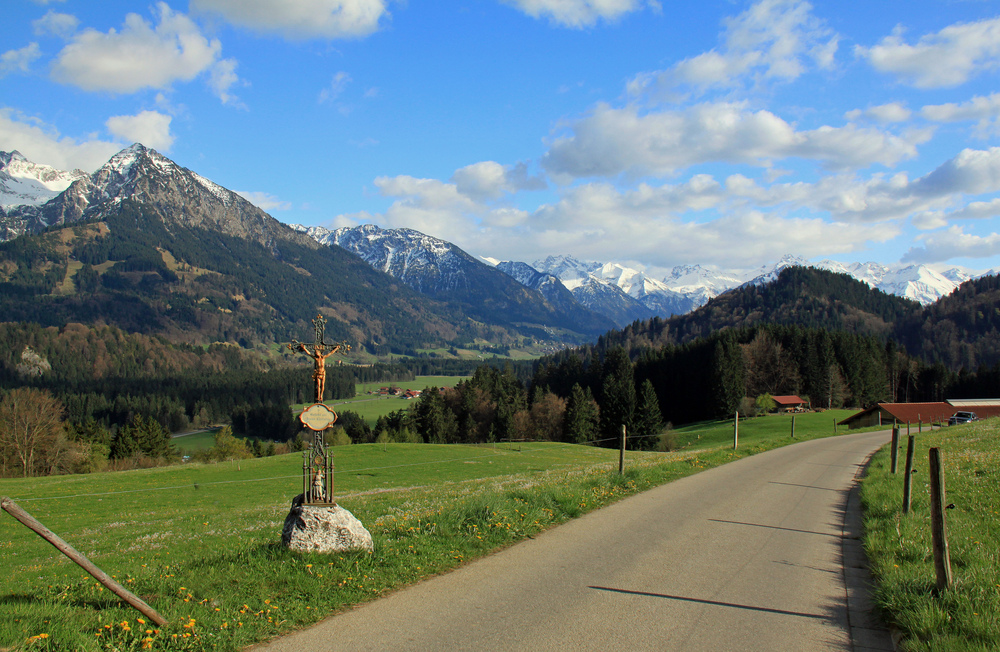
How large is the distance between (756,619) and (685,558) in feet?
9.38

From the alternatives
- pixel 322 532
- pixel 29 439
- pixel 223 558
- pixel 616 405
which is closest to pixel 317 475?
pixel 322 532

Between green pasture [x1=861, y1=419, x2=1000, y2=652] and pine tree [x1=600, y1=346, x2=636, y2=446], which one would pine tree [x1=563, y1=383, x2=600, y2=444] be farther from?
green pasture [x1=861, y1=419, x2=1000, y2=652]

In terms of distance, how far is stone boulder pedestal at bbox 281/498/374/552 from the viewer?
33.4ft

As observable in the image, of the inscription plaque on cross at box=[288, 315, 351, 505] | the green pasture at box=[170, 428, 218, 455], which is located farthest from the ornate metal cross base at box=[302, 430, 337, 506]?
the green pasture at box=[170, 428, 218, 455]

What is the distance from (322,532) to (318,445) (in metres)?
1.83

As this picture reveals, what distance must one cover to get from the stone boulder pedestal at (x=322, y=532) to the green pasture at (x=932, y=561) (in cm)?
821

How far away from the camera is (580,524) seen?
1351cm

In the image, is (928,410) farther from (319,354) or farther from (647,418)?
(319,354)

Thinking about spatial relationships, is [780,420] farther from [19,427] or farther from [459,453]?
[19,427]

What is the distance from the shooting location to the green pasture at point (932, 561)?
6.86 metres

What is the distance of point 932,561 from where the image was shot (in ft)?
31.6

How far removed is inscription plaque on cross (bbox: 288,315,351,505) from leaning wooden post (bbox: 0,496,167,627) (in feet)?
12.2

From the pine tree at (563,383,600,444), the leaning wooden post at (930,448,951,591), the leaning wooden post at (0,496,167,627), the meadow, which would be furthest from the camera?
the pine tree at (563,383,600,444)

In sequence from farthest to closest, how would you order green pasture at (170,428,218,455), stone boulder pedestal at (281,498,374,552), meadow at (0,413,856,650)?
green pasture at (170,428,218,455), stone boulder pedestal at (281,498,374,552), meadow at (0,413,856,650)
